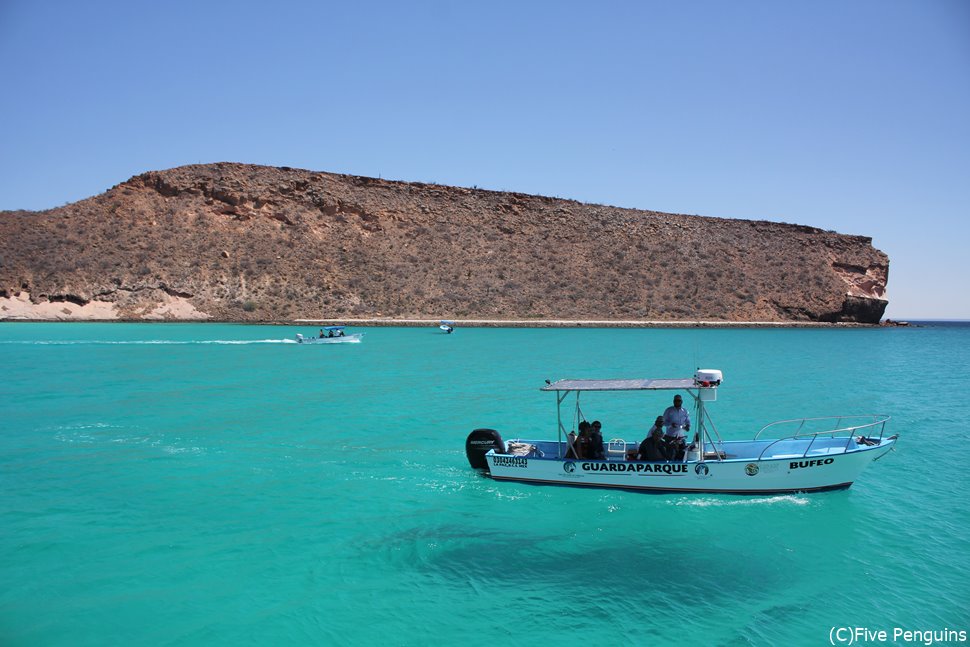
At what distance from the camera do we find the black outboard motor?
46.3ft

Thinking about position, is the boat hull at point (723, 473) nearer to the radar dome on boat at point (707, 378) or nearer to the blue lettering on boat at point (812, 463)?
the blue lettering on boat at point (812, 463)

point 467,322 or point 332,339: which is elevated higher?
point 467,322

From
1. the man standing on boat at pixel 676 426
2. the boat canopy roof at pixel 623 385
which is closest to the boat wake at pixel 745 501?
the man standing on boat at pixel 676 426

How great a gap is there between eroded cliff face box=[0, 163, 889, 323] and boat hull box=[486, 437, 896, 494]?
55.2 m

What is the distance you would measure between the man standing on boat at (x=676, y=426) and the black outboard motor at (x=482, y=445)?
138 inches

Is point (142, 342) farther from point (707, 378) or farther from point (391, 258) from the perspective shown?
point (707, 378)

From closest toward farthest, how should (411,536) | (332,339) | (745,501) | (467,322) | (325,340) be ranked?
(411,536) < (745,501) < (325,340) < (332,339) < (467,322)

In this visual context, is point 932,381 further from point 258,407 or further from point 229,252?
point 229,252

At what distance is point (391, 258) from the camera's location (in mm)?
73000

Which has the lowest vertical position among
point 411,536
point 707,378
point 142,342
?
point 411,536

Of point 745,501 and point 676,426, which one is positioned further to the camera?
point 676,426

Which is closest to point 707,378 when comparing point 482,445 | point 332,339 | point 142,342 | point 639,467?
point 639,467

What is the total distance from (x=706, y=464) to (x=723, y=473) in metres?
0.40

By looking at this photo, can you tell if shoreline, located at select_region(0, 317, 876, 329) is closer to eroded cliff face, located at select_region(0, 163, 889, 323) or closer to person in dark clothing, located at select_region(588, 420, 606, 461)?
eroded cliff face, located at select_region(0, 163, 889, 323)
